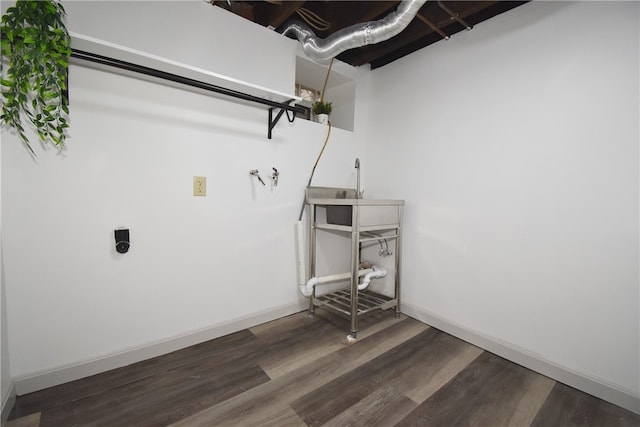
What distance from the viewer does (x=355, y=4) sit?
1809mm

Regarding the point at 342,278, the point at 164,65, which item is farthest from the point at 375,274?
the point at 164,65

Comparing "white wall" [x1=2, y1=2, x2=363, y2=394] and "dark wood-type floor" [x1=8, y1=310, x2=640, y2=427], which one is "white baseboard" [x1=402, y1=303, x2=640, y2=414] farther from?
"white wall" [x1=2, y1=2, x2=363, y2=394]

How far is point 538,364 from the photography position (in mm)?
1592

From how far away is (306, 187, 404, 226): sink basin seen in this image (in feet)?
6.24

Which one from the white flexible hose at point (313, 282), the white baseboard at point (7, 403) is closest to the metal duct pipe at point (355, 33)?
the white flexible hose at point (313, 282)

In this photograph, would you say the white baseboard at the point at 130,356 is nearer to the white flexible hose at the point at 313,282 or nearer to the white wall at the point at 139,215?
the white wall at the point at 139,215

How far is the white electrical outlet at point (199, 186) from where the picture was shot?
170 centimetres

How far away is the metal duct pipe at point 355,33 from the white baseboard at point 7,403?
95.7 inches

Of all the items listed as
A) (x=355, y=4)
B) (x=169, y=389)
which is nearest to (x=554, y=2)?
(x=355, y=4)

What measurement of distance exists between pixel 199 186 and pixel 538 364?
2.27m

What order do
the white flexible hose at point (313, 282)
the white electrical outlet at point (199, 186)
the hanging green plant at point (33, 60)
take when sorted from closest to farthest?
the hanging green plant at point (33, 60)
the white electrical outlet at point (199, 186)
the white flexible hose at point (313, 282)

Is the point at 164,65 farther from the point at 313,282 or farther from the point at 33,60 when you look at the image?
the point at 313,282

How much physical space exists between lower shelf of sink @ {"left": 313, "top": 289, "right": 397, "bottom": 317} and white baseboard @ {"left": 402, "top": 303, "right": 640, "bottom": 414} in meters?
0.28

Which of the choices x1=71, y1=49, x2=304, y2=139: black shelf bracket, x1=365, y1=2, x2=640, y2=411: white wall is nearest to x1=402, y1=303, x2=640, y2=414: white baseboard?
x1=365, y1=2, x2=640, y2=411: white wall
